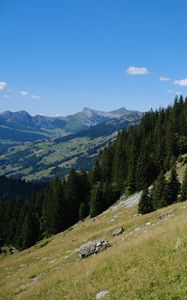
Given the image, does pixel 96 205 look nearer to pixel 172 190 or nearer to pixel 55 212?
pixel 55 212

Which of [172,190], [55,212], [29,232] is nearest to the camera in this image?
[172,190]

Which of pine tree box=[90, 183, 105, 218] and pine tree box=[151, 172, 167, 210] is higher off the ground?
pine tree box=[151, 172, 167, 210]

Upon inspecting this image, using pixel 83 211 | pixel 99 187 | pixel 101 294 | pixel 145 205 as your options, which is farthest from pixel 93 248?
pixel 83 211

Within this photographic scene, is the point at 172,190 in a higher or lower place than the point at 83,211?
higher

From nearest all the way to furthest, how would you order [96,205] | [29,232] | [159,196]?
1. [159,196]
2. [96,205]
3. [29,232]

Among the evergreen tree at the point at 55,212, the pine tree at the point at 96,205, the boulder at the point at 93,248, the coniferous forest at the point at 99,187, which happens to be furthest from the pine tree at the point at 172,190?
the evergreen tree at the point at 55,212

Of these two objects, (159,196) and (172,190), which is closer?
(159,196)

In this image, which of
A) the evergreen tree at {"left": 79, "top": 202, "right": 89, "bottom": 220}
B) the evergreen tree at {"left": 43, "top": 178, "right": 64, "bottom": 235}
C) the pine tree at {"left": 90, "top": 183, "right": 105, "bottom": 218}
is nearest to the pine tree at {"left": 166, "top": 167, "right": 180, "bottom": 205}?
the pine tree at {"left": 90, "top": 183, "right": 105, "bottom": 218}

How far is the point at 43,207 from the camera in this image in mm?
103125

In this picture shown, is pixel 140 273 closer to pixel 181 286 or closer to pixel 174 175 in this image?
pixel 181 286

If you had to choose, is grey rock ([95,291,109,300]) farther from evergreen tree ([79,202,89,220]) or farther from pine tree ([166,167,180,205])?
evergreen tree ([79,202,89,220])

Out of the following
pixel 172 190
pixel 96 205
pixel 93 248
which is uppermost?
pixel 93 248

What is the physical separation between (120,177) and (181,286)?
85.0 metres

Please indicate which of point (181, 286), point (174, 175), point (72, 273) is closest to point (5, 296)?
point (72, 273)
